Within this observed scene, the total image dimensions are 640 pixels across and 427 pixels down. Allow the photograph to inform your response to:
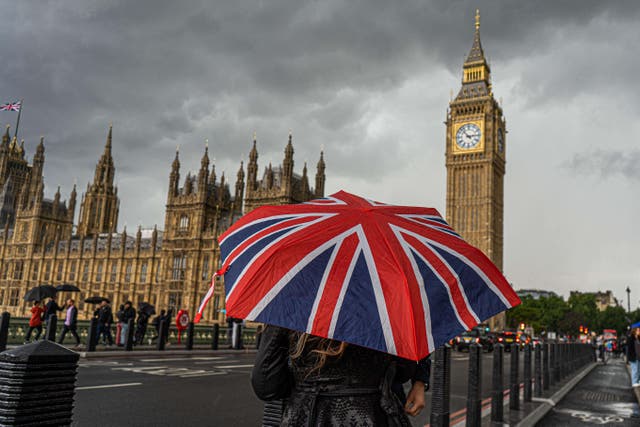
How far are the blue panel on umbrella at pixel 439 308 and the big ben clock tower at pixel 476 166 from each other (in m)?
78.1

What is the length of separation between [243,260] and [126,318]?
18848 millimetres

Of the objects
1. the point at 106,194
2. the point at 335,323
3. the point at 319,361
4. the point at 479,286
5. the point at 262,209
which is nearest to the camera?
the point at 335,323

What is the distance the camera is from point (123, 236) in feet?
217

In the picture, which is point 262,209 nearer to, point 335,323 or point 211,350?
point 335,323

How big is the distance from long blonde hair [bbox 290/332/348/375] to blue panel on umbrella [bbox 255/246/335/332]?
240mm

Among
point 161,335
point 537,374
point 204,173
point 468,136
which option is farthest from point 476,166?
point 537,374

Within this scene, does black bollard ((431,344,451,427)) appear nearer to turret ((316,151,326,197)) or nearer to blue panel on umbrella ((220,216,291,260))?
blue panel on umbrella ((220,216,291,260))

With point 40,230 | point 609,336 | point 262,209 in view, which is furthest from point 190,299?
point 262,209

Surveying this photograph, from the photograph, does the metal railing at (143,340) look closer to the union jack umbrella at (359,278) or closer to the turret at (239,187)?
the union jack umbrella at (359,278)

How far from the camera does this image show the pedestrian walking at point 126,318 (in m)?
19.3

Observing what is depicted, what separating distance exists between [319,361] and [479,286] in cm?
96

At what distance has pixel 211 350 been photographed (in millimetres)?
22000

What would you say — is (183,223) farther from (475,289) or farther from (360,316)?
(360,316)

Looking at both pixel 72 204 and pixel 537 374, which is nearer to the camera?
pixel 537 374
